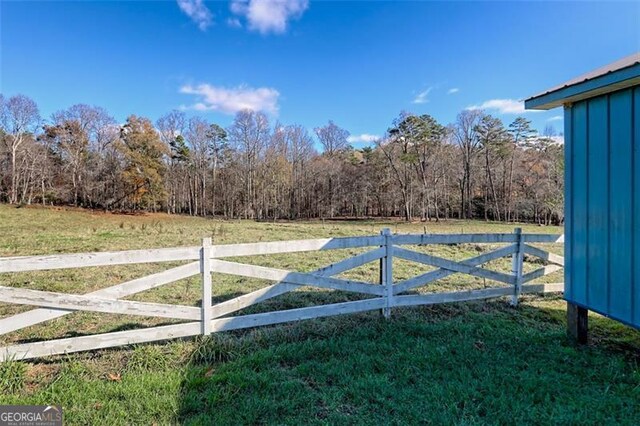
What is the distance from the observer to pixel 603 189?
3.77 meters

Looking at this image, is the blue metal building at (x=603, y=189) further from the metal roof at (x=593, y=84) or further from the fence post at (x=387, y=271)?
the fence post at (x=387, y=271)

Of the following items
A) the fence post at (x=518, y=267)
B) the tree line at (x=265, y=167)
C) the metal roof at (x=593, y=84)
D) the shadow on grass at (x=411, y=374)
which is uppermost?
the tree line at (x=265, y=167)

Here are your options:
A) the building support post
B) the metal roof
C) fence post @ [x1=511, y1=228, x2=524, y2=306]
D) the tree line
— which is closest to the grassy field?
the building support post

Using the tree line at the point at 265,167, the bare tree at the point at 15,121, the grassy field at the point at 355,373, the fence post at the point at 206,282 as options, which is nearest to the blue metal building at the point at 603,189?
the grassy field at the point at 355,373

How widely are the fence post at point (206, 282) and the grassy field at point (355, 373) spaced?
0.66ft

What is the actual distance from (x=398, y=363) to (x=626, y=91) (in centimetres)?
385

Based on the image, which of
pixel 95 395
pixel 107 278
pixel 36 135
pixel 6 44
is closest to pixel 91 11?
pixel 6 44

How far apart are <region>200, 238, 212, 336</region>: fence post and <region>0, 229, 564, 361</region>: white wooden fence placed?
0.01m

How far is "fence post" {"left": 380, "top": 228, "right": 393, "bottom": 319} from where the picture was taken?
464 centimetres

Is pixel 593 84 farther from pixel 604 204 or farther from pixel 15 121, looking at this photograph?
pixel 15 121

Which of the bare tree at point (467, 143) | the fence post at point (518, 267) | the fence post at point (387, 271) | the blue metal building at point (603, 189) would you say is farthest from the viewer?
the bare tree at point (467, 143)

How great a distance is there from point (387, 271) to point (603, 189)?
275 centimetres

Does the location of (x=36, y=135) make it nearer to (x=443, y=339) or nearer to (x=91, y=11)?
(x=91, y=11)

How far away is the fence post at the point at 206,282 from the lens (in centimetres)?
372
